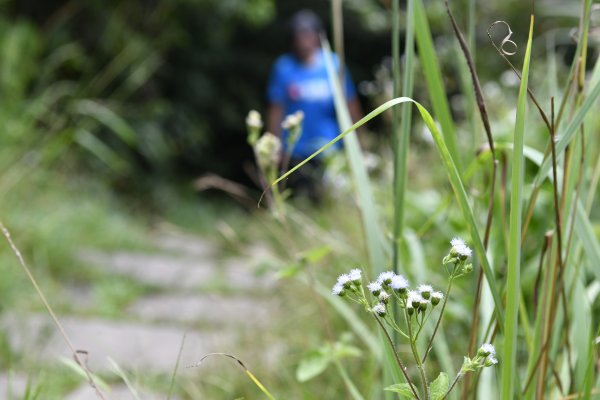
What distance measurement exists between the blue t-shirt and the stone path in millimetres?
1149

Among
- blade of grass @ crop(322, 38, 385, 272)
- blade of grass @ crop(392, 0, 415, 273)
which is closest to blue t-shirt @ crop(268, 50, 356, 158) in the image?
blade of grass @ crop(322, 38, 385, 272)

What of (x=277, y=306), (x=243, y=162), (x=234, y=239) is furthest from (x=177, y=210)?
(x=234, y=239)

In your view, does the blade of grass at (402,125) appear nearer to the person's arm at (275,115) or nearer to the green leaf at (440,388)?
the green leaf at (440,388)

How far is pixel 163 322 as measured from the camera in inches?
131

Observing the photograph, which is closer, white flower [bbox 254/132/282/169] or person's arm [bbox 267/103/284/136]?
white flower [bbox 254/132/282/169]

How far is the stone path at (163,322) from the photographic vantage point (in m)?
2.43

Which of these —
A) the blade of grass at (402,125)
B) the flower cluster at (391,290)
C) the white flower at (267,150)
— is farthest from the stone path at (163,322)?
the flower cluster at (391,290)

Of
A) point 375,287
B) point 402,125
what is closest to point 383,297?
point 375,287

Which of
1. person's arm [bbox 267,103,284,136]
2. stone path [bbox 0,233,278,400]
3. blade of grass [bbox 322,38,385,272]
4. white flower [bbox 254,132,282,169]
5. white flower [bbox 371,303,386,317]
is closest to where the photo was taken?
white flower [bbox 371,303,386,317]

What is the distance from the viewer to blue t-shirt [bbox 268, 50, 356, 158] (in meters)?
5.53

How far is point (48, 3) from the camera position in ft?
25.5

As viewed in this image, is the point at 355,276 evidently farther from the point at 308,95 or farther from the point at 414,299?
the point at 308,95

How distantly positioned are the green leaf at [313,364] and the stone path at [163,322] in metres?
0.34

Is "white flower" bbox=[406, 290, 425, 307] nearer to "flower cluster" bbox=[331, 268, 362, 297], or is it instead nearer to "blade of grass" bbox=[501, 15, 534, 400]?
"flower cluster" bbox=[331, 268, 362, 297]
